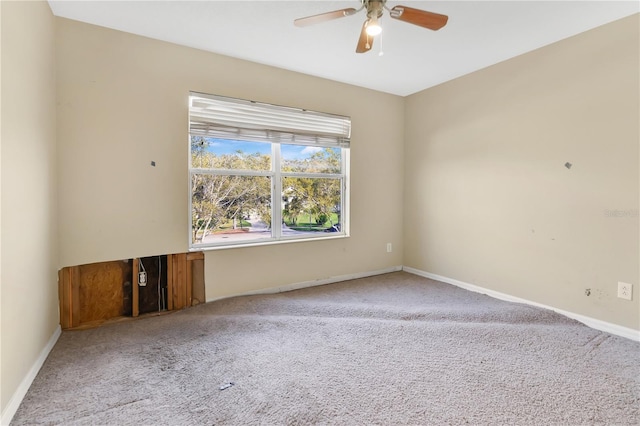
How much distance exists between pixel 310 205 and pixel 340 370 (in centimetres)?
209

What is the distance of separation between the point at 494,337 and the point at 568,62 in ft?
7.69

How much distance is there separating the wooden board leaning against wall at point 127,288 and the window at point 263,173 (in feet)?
0.99

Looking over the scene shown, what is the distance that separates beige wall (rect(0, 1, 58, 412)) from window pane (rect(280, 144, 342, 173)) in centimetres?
197

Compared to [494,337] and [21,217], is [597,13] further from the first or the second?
[21,217]

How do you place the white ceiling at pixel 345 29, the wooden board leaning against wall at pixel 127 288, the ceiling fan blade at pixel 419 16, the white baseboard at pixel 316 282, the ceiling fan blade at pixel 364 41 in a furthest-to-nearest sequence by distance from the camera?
the white baseboard at pixel 316 282, the wooden board leaning against wall at pixel 127 288, the white ceiling at pixel 345 29, the ceiling fan blade at pixel 364 41, the ceiling fan blade at pixel 419 16

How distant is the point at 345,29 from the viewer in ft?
8.33

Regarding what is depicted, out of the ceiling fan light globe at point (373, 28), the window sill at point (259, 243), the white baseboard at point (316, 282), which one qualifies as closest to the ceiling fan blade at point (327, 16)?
the ceiling fan light globe at point (373, 28)

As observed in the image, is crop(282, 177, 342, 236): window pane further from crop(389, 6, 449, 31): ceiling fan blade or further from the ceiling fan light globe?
crop(389, 6, 449, 31): ceiling fan blade

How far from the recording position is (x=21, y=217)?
1726 mm

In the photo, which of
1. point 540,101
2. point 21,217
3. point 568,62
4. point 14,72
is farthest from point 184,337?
point 568,62

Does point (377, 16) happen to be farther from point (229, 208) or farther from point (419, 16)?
point (229, 208)

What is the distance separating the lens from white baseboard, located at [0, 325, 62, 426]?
58.8 inches

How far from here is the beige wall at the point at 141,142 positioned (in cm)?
245

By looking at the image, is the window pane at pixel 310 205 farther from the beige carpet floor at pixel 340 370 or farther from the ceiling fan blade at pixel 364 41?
the ceiling fan blade at pixel 364 41
